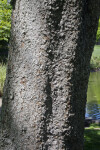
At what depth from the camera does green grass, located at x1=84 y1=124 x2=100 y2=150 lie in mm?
5859

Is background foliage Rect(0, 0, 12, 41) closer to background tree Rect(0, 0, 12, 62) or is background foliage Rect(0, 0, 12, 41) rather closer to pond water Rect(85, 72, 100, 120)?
background tree Rect(0, 0, 12, 62)

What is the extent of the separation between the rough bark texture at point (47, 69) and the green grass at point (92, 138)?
11.7 ft

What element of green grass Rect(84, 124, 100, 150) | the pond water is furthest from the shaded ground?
the pond water

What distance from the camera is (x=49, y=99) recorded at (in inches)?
93.0

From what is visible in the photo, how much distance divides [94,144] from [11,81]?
403 centimetres

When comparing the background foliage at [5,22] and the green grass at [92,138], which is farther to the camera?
the background foliage at [5,22]

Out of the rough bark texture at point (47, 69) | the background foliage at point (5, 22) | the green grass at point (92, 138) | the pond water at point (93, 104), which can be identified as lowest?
the pond water at point (93, 104)

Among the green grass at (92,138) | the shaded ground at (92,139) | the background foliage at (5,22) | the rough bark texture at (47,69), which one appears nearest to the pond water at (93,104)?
the green grass at (92,138)

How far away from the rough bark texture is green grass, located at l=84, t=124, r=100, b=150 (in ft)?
11.7

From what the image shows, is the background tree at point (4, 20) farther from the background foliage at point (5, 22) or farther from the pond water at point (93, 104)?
the pond water at point (93, 104)

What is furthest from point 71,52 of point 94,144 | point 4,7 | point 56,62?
point 4,7

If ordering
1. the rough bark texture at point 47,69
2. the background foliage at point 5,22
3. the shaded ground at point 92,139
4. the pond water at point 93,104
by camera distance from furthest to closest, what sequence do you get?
1. the background foliage at point 5,22
2. the pond water at point 93,104
3. the shaded ground at point 92,139
4. the rough bark texture at point 47,69

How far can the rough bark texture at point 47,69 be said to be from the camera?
7.66ft

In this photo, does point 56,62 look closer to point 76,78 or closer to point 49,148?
point 76,78
